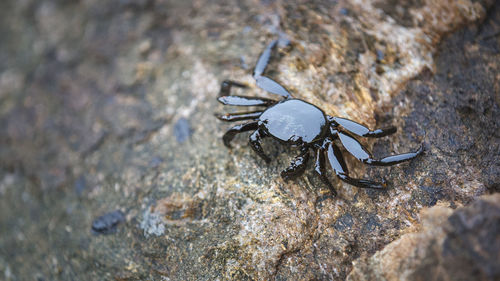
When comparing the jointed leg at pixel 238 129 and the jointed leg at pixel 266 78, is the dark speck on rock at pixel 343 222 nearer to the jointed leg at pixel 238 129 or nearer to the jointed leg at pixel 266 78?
the jointed leg at pixel 238 129

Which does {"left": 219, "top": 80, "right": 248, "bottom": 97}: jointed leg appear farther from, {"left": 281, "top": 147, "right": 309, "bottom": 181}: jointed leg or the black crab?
{"left": 281, "top": 147, "right": 309, "bottom": 181}: jointed leg

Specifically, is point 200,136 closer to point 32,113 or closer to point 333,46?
point 333,46

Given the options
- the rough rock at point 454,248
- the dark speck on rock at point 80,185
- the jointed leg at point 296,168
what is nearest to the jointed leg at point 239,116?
the jointed leg at point 296,168

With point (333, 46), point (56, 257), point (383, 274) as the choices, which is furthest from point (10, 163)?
point (383, 274)

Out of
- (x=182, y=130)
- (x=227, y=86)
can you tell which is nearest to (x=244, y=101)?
(x=227, y=86)

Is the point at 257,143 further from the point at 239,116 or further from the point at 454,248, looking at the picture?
the point at 454,248

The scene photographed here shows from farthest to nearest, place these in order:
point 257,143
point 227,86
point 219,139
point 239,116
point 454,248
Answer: point 227,86 → point 219,139 → point 239,116 → point 257,143 → point 454,248

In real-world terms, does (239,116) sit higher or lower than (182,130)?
higher

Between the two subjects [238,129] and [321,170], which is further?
[238,129]
